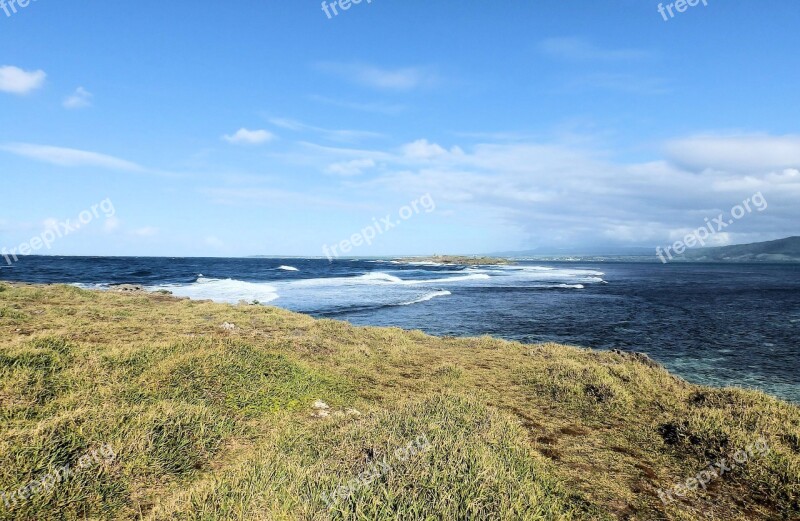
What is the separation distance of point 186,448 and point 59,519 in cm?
Result: 173

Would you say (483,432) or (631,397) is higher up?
(483,432)

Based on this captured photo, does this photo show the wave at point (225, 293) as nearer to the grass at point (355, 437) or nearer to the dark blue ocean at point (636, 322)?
the dark blue ocean at point (636, 322)

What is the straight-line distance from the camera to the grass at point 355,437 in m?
4.88

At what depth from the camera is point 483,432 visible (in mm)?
7102

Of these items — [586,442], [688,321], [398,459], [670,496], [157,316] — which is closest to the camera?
[398,459]

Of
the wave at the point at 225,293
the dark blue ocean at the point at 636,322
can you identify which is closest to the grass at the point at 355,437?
the dark blue ocean at the point at 636,322

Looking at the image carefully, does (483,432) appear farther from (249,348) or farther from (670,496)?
(249,348)

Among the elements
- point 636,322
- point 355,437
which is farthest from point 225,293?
point 355,437

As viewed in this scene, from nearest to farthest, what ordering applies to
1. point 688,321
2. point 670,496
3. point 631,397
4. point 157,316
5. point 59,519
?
1. point 59,519
2. point 670,496
3. point 631,397
4. point 157,316
5. point 688,321

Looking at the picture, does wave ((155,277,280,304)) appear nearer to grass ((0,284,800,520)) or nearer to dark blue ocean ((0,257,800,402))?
dark blue ocean ((0,257,800,402))

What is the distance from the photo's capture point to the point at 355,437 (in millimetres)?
6750

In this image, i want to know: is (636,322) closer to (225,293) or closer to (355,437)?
(355,437)

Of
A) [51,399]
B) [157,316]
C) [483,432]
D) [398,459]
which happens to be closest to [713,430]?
[483,432]

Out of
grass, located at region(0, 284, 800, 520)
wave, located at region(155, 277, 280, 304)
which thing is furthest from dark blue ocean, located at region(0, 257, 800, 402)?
grass, located at region(0, 284, 800, 520)
